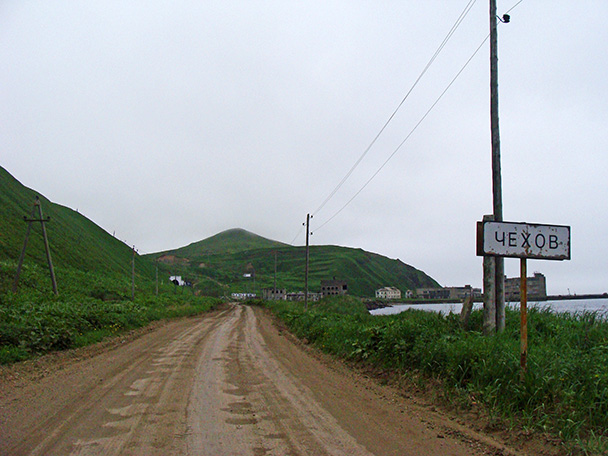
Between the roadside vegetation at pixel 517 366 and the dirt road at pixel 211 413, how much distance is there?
26.2 inches

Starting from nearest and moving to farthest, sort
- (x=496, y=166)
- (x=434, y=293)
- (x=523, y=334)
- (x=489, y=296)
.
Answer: (x=523, y=334), (x=489, y=296), (x=496, y=166), (x=434, y=293)

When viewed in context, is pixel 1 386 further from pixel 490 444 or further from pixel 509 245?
pixel 509 245

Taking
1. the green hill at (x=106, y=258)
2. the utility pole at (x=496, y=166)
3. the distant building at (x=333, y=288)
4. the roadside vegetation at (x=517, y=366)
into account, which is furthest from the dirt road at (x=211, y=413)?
the distant building at (x=333, y=288)

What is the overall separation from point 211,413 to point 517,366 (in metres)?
4.52

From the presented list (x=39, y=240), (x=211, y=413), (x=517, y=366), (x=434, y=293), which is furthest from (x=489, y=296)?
(x=434, y=293)

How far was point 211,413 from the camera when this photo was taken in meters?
6.79

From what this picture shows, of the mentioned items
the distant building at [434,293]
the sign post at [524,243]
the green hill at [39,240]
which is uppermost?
the green hill at [39,240]

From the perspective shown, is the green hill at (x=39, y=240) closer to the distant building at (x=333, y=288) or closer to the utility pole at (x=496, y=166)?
the distant building at (x=333, y=288)

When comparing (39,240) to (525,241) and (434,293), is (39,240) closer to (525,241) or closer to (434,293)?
(525,241)

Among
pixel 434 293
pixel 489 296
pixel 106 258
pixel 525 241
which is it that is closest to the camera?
pixel 525 241

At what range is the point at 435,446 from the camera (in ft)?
18.5

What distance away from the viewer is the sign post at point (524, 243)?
702 cm

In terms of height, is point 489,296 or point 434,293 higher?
point 489,296

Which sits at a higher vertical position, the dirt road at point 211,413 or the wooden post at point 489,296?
the wooden post at point 489,296
